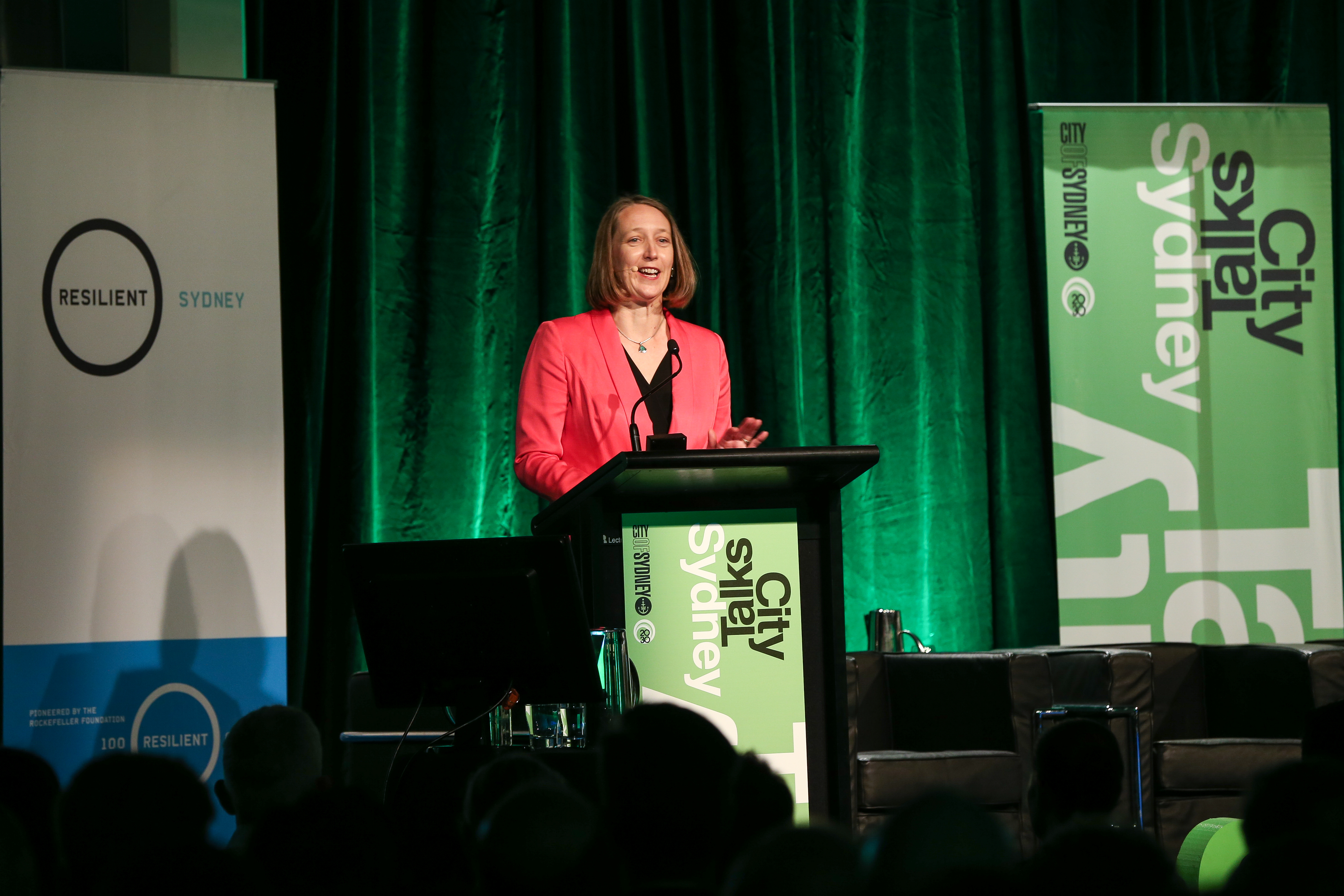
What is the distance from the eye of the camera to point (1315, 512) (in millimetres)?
4695

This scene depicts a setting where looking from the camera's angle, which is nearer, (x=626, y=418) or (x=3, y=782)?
(x=3, y=782)

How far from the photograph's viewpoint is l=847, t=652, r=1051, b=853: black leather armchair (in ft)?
12.5

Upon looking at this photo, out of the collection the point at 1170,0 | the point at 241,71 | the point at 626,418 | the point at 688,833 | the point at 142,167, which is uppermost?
the point at 1170,0

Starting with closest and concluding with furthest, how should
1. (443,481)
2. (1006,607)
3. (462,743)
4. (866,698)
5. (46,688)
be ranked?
(462,743), (46,688), (866,698), (443,481), (1006,607)

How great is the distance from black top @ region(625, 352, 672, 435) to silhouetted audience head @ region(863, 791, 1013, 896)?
213 cm

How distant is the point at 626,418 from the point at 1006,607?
2.69 meters

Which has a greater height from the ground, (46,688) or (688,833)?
(688,833)

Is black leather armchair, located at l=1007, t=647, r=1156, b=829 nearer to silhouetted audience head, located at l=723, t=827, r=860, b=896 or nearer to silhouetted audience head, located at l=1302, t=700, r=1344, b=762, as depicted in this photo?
silhouetted audience head, located at l=1302, t=700, r=1344, b=762

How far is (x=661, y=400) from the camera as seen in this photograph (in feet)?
8.99

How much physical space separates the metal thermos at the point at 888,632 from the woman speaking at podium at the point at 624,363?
173 centimetres

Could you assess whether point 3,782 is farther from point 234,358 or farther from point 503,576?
point 234,358

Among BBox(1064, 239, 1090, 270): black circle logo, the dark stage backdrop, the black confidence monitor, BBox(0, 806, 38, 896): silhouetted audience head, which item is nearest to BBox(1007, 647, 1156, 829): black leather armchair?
the dark stage backdrop

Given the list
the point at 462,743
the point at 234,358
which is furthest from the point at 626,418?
the point at 234,358

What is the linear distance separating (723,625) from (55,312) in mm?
2341
